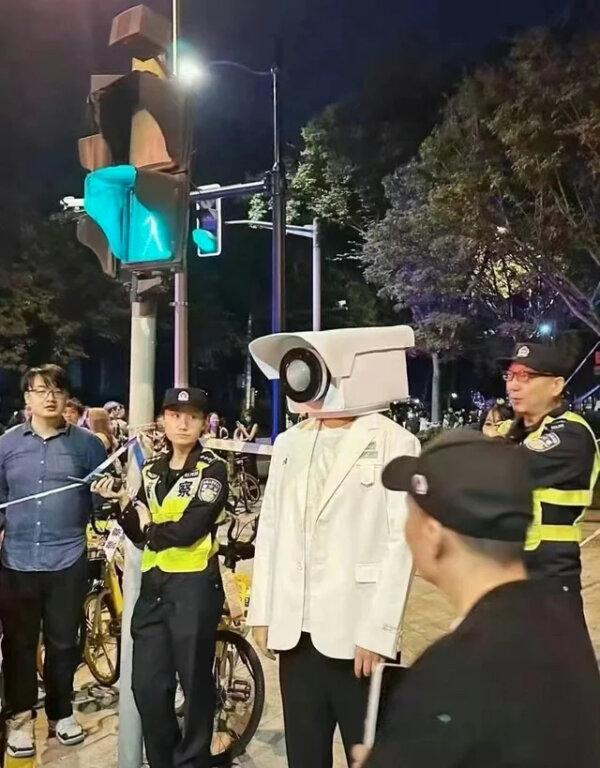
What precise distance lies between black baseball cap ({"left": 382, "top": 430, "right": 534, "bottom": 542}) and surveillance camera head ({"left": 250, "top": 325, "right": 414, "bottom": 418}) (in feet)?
4.99

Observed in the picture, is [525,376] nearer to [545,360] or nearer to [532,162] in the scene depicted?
[545,360]

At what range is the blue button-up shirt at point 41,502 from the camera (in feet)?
14.2

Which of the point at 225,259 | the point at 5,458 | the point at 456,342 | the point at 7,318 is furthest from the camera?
the point at 225,259

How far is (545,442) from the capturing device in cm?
375

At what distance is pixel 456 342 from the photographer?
86.8 ft

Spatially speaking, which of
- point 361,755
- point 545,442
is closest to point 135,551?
point 545,442

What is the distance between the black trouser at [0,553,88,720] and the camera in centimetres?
429

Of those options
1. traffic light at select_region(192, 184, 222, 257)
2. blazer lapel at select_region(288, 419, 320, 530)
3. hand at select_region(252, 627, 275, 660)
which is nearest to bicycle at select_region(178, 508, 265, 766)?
hand at select_region(252, 627, 275, 660)

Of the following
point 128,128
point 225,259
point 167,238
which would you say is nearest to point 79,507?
point 167,238

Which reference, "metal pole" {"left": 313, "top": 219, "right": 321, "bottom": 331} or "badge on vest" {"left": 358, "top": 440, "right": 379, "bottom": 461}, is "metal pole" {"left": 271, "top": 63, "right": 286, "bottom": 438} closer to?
"metal pole" {"left": 313, "top": 219, "right": 321, "bottom": 331}

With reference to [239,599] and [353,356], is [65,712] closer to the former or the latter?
[239,599]

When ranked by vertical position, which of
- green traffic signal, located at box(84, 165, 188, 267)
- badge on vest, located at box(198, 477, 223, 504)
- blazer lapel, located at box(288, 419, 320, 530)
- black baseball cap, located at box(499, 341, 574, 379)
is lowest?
badge on vest, located at box(198, 477, 223, 504)

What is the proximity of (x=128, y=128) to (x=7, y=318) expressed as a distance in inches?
778

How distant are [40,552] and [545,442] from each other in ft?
8.58
